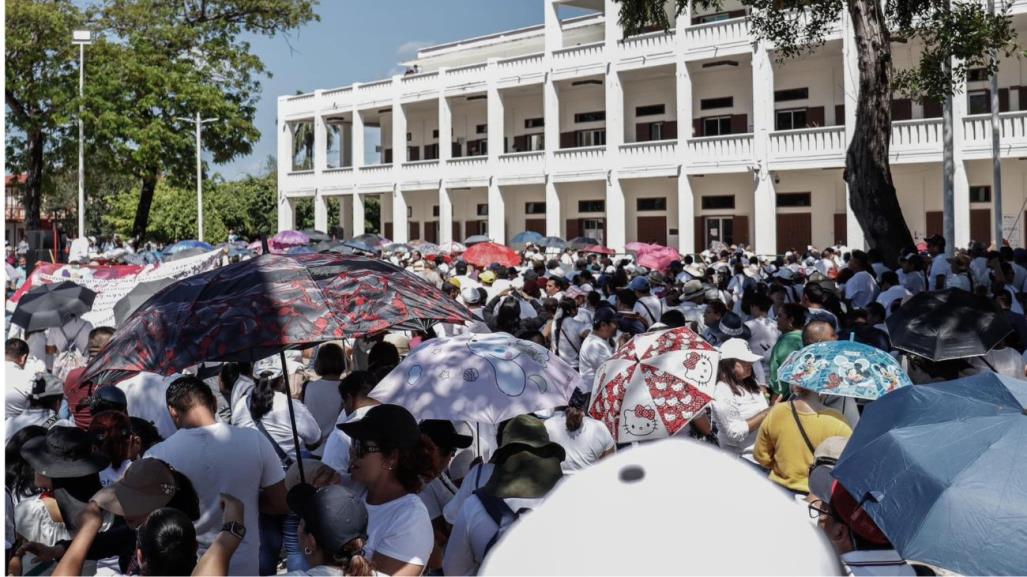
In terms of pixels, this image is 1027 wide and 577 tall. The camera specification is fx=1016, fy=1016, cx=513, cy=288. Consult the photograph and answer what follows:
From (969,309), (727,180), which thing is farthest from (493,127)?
(969,309)

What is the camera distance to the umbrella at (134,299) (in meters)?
10.5

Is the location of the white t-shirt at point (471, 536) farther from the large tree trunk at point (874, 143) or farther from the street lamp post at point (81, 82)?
the street lamp post at point (81, 82)

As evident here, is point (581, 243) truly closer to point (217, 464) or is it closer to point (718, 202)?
point (718, 202)

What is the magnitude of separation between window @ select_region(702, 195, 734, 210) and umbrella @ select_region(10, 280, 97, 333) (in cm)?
2680

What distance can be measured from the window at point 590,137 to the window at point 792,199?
7240 mm

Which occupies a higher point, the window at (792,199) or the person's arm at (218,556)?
the window at (792,199)

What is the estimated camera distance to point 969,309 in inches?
282

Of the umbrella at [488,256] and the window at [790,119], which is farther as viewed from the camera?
the window at [790,119]

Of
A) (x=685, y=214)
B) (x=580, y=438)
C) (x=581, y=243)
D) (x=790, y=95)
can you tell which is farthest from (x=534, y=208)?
(x=580, y=438)

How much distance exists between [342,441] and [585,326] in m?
5.29

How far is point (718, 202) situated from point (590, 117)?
6457mm

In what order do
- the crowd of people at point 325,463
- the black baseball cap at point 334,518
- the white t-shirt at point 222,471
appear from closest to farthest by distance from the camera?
the black baseball cap at point 334,518 < the crowd of people at point 325,463 < the white t-shirt at point 222,471

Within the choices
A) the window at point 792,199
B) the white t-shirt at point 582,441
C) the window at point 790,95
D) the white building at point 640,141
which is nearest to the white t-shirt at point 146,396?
the white t-shirt at point 582,441

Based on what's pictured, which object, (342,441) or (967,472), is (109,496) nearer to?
(342,441)
